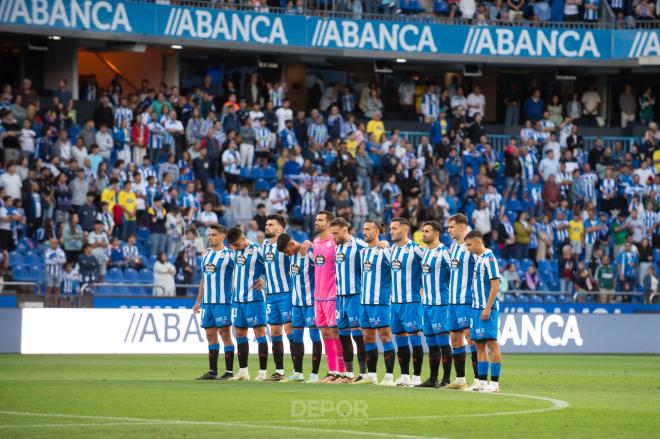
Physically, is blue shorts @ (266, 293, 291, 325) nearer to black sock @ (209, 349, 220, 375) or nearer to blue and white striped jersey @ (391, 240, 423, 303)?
black sock @ (209, 349, 220, 375)

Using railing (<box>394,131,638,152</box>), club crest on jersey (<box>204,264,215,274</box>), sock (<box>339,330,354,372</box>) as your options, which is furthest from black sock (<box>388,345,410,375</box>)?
railing (<box>394,131,638,152</box>)

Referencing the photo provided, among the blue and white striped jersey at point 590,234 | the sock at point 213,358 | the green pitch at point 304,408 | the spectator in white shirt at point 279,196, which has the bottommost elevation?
the green pitch at point 304,408

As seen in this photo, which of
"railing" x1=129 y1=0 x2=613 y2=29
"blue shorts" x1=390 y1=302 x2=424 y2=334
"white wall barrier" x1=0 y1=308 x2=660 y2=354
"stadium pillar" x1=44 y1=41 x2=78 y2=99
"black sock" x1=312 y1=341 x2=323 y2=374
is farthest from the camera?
"railing" x1=129 y1=0 x2=613 y2=29

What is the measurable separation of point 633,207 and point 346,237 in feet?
68.4

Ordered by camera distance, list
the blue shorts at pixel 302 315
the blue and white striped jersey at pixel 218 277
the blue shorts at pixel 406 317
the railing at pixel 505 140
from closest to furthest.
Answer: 1. the blue shorts at pixel 406 317
2. the blue shorts at pixel 302 315
3. the blue and white striped jersey at pixel 218 277
4. the railing at pixel 505 140

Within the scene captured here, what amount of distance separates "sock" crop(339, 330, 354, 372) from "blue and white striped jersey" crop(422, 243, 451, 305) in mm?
1382

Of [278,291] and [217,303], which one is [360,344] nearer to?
[278,291]

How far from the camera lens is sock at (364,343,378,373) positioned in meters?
19.1

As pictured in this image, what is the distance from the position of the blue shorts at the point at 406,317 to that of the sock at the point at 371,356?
1.86 feet

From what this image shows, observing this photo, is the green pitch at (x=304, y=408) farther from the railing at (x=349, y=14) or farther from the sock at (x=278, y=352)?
the railing at (x=349, y=14)

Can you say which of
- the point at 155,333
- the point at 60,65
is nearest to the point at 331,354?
the point at 155,333

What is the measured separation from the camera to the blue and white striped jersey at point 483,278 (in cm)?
1759

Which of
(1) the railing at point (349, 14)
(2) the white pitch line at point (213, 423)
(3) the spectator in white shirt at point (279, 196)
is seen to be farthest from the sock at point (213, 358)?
(1) the railing at point (349, 14)

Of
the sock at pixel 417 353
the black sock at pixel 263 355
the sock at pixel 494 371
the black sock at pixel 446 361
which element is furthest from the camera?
the black sock at pixel 263 355
